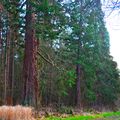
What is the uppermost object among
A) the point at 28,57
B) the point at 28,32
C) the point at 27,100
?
the point at 28,32

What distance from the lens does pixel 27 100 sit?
2378cm

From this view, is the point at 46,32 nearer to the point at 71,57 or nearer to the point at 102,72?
the point at 71,57

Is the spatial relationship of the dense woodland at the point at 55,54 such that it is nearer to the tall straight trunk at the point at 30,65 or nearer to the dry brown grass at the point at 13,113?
→ the tall straight trunk at the point at 30,65

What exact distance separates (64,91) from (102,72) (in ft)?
34.6

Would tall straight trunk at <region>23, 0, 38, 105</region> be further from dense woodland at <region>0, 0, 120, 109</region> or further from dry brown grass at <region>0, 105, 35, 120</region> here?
dry brown grass at <region>0, 105, 35, 120</region>

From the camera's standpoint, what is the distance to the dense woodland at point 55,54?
23.7 meters

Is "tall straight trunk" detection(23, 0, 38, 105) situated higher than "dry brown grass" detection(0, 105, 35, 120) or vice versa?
"tall straight trunk" detection(23, 0, 38, 105)

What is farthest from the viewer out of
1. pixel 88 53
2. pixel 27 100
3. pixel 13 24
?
pixel 88 53

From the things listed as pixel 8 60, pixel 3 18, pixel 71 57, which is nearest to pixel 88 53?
pixel 71 57

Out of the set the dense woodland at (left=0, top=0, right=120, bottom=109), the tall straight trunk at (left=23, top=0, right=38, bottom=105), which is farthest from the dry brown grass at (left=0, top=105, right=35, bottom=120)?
the tall straight trunk at (left=23, top=0, right=38, bottom=105)

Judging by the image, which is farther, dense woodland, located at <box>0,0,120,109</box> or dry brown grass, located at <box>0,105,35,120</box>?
dense woodland, located at <box>0,0,120,109</box>

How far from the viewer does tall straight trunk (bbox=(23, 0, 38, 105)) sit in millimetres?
23828

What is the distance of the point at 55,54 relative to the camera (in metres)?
37.2

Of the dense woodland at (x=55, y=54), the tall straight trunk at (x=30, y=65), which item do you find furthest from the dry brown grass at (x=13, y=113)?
the tall straight trunk at (x=30, y=65)
